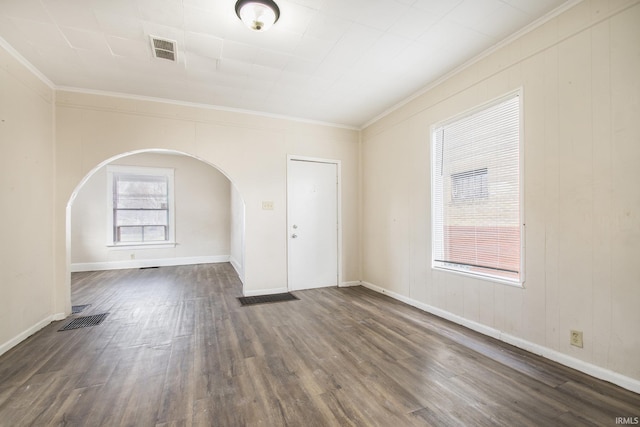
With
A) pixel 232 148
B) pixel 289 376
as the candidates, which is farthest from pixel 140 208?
pixel 289 376

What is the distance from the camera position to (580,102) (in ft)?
7.22

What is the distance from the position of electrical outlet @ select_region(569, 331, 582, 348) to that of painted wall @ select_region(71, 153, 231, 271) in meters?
7.43

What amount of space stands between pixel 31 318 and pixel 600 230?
5.48m

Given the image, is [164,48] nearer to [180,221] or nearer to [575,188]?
[575,188]

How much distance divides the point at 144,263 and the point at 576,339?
817 centimetres

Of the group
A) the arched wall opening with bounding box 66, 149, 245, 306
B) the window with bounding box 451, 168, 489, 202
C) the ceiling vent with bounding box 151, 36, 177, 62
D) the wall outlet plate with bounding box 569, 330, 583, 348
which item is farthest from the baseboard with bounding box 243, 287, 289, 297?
the wall outlet plate with bounding box 569, 330, 583, 348

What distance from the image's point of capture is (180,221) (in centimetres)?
745

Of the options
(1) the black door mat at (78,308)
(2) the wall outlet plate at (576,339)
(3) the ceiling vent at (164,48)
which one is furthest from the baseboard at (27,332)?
(2) the wall outlet plate at (576,339)

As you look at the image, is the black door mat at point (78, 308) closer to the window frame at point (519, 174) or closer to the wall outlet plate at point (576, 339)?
the window frame at point (519, 174)

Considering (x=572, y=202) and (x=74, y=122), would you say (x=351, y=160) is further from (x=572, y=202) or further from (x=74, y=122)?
(x=74, y=122)

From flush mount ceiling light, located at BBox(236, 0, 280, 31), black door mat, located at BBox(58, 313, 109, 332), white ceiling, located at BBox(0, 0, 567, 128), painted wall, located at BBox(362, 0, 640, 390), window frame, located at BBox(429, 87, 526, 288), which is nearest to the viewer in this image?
painted wall, located at BBox(362, 0, 640, 390)

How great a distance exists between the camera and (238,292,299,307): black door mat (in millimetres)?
4141

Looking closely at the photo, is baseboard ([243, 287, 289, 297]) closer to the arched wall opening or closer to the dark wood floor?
the dark wood floor

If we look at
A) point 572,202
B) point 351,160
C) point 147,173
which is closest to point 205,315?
point 351,160
